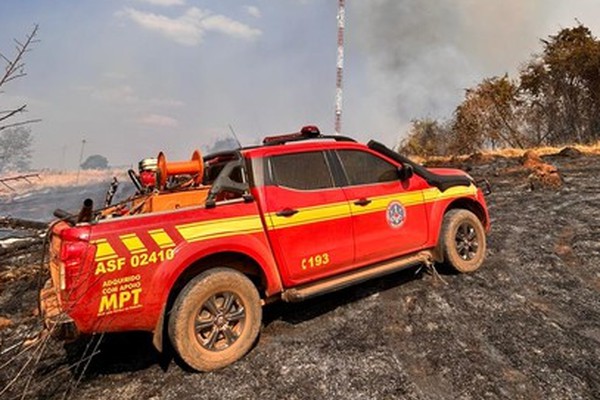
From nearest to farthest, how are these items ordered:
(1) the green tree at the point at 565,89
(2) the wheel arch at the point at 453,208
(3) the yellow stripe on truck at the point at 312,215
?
(3) the yellow stripe on truck at the point at 312,215 < (2) the wheel arch at the point at 453,208 < (1) the green tree at the point at 565,89

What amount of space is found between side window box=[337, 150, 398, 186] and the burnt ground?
137 centimetres

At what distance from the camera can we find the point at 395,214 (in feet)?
16.3

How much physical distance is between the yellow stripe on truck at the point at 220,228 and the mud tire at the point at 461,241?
2556 millimetres

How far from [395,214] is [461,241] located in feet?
4.24

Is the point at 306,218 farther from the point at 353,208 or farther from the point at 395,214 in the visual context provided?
the point at 395,214

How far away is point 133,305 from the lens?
350cm

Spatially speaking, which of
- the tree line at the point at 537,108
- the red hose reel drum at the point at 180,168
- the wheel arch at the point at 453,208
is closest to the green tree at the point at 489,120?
the tree line at the point at 537,108

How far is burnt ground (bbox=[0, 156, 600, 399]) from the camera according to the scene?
342cm

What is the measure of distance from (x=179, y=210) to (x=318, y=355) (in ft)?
5.72

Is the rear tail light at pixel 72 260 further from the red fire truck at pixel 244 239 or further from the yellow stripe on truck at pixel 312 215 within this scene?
the yellow stripe on truck at pixel 312 215

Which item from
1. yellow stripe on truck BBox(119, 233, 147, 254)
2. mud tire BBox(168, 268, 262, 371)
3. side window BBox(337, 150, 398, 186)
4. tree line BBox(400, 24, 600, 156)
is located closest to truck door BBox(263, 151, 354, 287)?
side window BBox(337, 150, 398, 186)

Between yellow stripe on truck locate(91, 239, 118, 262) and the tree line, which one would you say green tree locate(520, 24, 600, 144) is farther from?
yellow stripe on truck locate(91, 239, 118, 262)

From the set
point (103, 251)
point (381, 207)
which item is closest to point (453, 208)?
point (381, 207)

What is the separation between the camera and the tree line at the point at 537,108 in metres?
24.2
